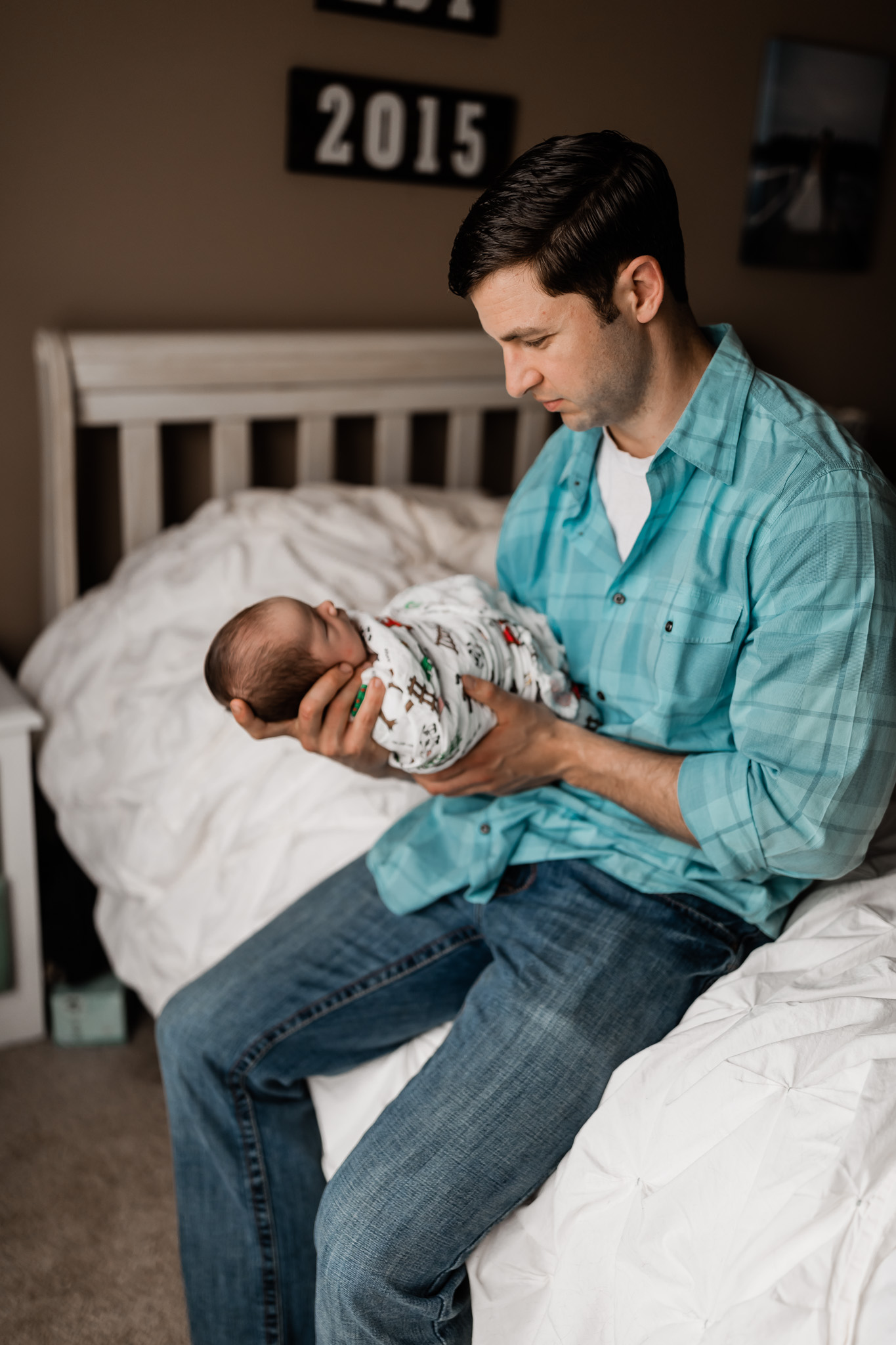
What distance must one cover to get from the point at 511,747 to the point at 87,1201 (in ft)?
3.28

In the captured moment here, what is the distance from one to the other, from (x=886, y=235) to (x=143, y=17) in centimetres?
211

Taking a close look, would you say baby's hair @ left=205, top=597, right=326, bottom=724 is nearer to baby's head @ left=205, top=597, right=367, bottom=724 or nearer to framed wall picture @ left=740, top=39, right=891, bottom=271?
baby's head @ left=205, top=597, right=367, bottom=724

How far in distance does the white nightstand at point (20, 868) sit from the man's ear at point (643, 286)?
1.22 m

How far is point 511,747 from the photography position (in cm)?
121

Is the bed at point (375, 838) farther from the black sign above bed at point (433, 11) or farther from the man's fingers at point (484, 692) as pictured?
the black sign above bed at point (433, 11)

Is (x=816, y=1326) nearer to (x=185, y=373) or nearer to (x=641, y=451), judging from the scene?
(x=641, y=451)

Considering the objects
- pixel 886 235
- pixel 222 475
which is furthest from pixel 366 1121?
pixel 886 235

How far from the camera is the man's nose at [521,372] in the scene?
1.08 metres

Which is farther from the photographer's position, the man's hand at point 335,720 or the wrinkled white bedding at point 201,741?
the wrinkled white bedding at point 201,741

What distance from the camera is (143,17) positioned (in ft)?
6.55

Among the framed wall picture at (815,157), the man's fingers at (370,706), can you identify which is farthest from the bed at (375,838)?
the framed wall picture at (815,157)

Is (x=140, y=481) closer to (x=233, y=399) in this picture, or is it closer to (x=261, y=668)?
(x=233, y=399)

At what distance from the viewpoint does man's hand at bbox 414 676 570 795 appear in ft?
3.93

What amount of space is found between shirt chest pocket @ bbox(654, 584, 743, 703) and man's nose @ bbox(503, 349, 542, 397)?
252 mm
